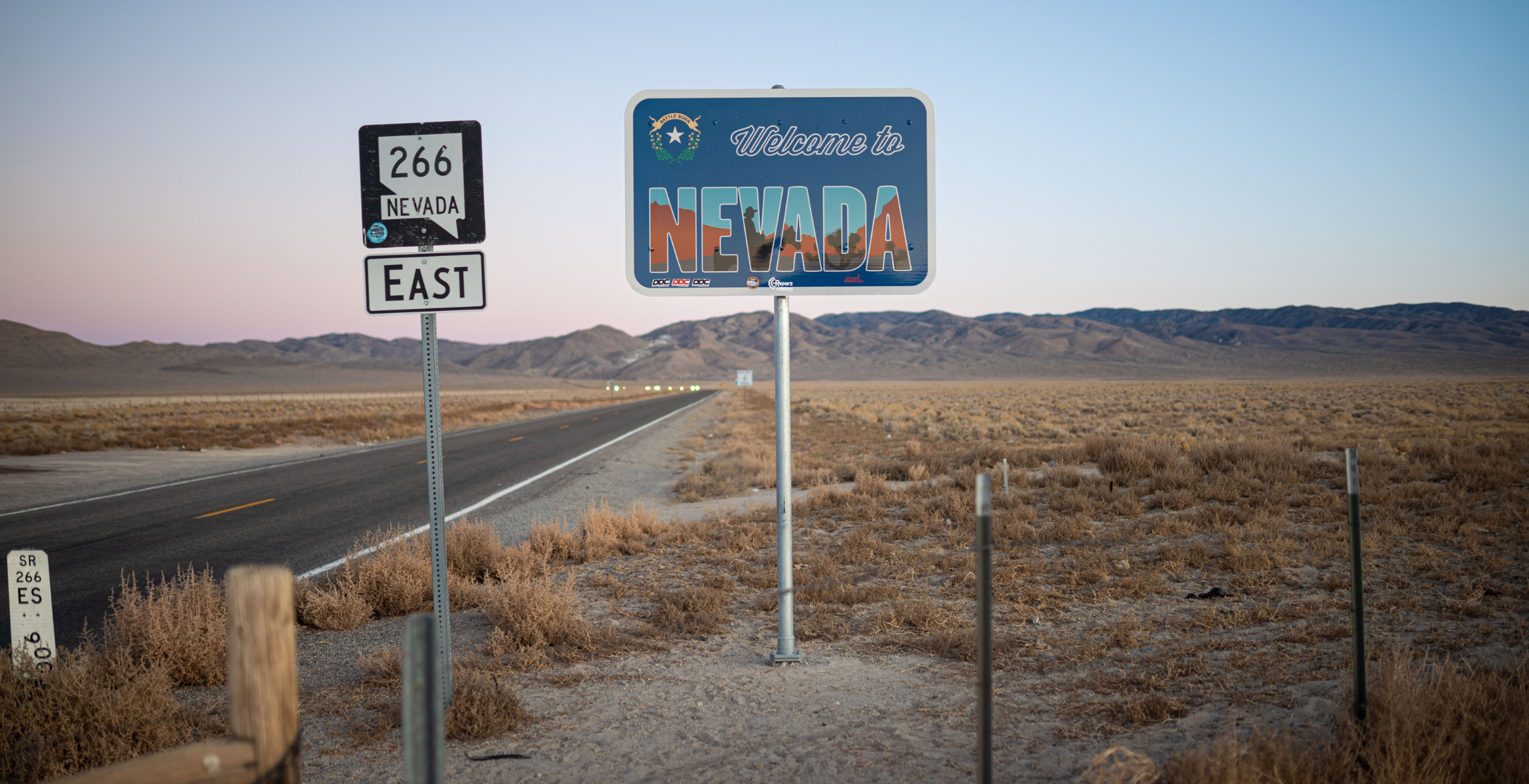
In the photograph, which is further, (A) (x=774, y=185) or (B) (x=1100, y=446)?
(B) (x=1100, y=446)

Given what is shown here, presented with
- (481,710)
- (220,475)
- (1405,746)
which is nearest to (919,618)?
(1405,746)

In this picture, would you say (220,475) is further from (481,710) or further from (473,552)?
(481,710)

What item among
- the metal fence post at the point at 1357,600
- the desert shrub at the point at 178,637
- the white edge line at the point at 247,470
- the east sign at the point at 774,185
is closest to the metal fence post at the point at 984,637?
the metal fence post at the point at 1357,600

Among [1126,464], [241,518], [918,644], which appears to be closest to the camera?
[918,644]

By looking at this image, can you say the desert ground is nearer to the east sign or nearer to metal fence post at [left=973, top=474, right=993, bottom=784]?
metal fence post at [left=973, top=474, right=993, bottom=784]

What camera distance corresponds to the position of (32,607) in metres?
4.54

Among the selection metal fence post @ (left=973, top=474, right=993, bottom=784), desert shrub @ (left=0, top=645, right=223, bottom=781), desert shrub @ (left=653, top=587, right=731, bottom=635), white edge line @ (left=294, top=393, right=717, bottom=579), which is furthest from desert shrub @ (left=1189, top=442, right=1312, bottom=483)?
desert shrub @ (left=0, top=645, right=223, bottom=781)

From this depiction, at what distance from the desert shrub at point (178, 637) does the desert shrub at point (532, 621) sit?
5.65 ft

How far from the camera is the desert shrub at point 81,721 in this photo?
382cm

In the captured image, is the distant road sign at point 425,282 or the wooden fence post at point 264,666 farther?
the distant road sign at point 425,282

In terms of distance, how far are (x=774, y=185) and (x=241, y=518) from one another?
10624 millimetres

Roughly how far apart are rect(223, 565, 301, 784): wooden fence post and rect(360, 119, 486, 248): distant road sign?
2833 millimetres

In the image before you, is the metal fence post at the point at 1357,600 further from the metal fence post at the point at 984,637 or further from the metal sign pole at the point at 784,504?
the metal sign pole at the point at 784,504

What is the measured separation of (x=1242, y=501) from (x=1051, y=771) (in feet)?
28.7
